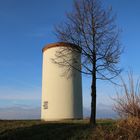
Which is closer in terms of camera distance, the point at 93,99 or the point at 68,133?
the point at 68,133

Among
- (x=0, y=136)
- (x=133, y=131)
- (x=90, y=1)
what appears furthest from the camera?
(x=90, y=1)

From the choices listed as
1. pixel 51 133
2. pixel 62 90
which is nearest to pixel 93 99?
pixel 51 133

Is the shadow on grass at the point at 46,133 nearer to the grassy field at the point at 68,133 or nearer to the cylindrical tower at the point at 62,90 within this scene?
the grassy field at the point at 68,133

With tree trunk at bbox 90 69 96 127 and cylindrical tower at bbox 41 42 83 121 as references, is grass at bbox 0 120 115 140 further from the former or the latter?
cylindrical tower at bbox 41 42 83 121

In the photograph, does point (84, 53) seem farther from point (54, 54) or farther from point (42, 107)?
point (42, 107)

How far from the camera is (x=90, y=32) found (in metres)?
18.4

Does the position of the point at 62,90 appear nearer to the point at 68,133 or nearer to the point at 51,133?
the point at 51,133

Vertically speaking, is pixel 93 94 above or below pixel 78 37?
below

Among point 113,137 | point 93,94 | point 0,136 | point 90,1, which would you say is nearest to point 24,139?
point 0,136

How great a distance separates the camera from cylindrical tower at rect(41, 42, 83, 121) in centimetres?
2386

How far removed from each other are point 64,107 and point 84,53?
650cm

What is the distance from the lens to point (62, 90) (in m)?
23.9

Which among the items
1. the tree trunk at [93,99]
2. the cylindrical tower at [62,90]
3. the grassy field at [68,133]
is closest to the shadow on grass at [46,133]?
the grassy field at [68,133]

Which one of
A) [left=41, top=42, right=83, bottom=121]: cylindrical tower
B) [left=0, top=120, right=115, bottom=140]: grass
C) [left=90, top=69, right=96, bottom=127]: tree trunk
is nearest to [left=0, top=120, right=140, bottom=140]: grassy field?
[left=0, top=120, right=115, bottom=140]: grass
